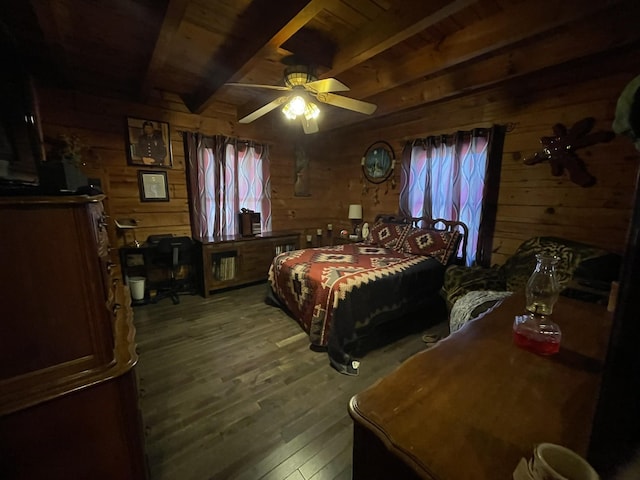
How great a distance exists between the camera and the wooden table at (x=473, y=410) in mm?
547

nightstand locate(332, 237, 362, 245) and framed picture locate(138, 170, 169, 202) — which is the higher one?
framed picture locate(138, 170, 169, 202)

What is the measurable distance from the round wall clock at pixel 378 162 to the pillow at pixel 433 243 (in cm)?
113

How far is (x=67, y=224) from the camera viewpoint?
2.75ft

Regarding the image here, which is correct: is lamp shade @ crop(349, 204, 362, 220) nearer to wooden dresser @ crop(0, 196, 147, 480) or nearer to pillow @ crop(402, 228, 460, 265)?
pillow @ crop(402, 228, 460, 265)

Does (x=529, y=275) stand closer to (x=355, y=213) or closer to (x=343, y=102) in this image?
(x=343, y=102)

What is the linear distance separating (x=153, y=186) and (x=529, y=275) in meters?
4.02

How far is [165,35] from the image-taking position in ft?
5.91

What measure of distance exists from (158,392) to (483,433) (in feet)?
6.50

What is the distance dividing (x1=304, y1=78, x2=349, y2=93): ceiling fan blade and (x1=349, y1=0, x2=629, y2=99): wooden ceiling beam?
2.83 feet

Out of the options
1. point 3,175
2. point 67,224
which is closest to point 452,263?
point 67,224

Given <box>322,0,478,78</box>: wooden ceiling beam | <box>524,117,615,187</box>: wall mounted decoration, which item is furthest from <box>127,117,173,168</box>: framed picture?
<box>524,117,615,187</box>: wall mounted decoration

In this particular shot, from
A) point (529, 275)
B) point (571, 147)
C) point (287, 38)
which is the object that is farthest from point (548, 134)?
point (287, 38)

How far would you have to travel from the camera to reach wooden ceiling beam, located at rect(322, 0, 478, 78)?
1.52 metres

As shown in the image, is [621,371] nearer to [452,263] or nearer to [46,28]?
[452,263]
